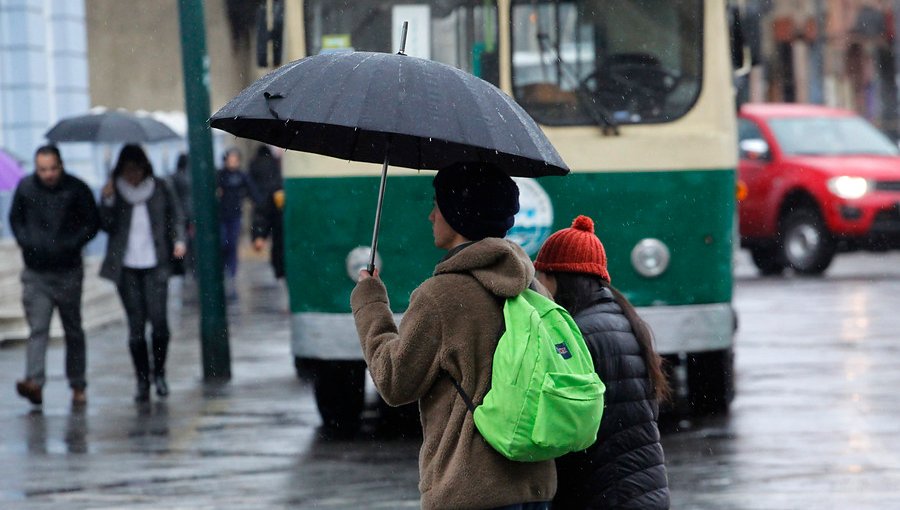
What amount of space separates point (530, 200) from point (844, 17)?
44699 mm

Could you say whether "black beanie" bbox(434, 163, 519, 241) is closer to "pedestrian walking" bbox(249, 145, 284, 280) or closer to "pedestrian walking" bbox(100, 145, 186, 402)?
"pedestrian walking" bbox(100, 145, 186, 402)

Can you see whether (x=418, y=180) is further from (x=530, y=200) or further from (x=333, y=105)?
(x=333, y=105)

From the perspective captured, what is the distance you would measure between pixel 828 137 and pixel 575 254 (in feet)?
53.5

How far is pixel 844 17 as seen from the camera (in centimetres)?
5178

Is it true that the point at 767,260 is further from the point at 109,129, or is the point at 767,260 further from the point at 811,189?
the point at 109,129

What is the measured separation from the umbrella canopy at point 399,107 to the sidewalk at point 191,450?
3264 millimetres

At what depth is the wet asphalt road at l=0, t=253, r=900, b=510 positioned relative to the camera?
777cm

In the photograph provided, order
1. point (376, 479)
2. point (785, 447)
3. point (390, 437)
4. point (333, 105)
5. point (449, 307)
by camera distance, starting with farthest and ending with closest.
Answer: point (390, 437) → point (785, 447) → point (376, 479) → point (333, 105) → point (449, 307)

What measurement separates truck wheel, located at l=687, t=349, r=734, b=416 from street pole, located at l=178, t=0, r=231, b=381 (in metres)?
3.45

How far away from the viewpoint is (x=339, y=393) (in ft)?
31.5

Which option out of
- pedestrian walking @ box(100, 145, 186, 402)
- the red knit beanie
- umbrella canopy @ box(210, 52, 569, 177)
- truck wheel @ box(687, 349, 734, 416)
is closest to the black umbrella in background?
umbrella canopy @ box(210, 52, 569, 177)

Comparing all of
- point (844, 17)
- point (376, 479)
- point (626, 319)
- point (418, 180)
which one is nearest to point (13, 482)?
point (376, 479)

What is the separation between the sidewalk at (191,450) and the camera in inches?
307

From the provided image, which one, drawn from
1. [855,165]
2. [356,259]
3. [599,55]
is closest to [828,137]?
[855,165]
